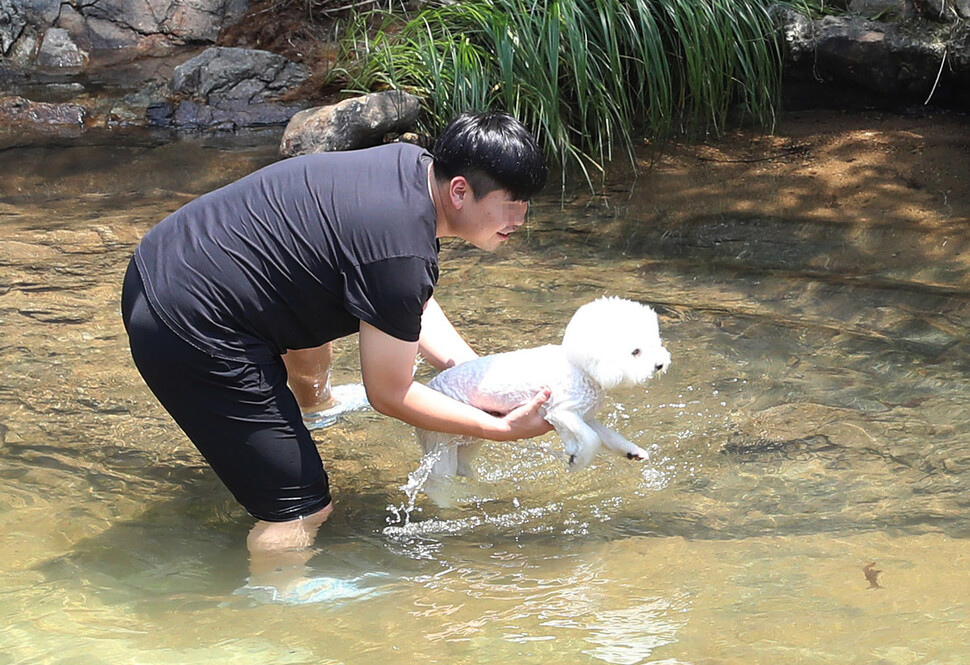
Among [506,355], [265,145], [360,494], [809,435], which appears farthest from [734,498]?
[265,145]

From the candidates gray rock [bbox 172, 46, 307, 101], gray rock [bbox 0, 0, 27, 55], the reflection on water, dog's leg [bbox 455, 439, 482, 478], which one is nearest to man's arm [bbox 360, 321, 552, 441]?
dog's leg [bbox 455, 439, 482, 478]

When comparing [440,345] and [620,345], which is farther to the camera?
[440,345]

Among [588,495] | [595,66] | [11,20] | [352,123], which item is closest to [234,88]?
[352,123]

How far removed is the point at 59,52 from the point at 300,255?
7.68 m

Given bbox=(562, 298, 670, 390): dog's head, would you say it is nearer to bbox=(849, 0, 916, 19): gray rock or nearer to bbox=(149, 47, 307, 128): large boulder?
bbox=(849, 0, 916, 19): gray rock

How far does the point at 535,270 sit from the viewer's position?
4.92m

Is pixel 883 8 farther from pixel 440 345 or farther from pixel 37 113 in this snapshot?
pixel 37 113

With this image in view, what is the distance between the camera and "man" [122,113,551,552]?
7.87 ft

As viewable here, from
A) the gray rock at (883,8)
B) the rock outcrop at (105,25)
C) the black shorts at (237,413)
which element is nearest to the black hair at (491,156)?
the black shorts at (237,413)

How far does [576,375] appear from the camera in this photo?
282 cm

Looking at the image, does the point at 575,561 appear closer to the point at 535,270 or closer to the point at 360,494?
the point at 360,494

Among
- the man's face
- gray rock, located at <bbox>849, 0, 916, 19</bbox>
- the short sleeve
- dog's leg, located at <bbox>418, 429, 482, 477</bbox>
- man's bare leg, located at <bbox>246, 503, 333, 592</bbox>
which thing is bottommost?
man's bare leg, located at <bbox>246, 503, 333, 592</bbox>

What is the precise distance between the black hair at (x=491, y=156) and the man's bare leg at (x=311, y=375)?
1.13 meters

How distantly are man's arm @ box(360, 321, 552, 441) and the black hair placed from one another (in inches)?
16.2
